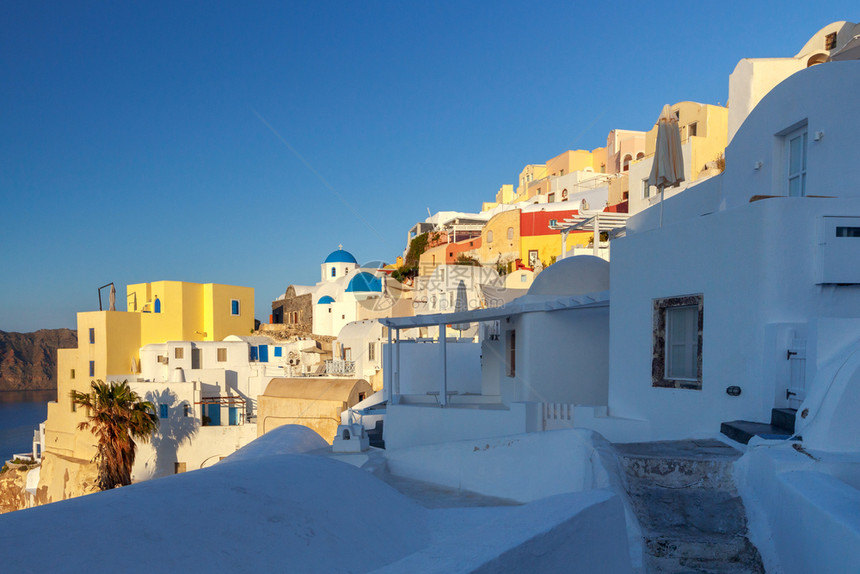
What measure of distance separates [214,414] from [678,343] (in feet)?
81.2

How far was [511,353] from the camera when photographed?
12773 millimetres

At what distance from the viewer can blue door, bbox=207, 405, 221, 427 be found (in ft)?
89.4

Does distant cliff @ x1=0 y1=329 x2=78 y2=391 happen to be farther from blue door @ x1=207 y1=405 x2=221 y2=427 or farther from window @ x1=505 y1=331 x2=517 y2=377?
window @ x1=505 y1=331 x2=517 y2=377

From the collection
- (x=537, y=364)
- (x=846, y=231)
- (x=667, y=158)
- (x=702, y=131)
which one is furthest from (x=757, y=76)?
(x=702, y=131)

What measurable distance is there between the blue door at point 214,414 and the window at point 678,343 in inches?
953

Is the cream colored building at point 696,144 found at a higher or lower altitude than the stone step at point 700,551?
higher

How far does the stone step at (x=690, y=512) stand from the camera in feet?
13.2

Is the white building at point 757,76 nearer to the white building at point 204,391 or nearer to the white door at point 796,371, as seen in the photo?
the white door at point 796,371

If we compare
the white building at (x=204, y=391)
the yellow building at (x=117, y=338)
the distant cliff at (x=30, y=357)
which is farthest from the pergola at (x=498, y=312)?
the distant cliff at (x=30, y=357)

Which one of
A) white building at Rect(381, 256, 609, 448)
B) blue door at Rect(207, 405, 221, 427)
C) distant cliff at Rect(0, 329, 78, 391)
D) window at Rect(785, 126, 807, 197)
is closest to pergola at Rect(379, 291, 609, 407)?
white building at Rect(381, 256, 609, 448)

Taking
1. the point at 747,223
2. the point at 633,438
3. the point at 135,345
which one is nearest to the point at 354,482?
the point at 633,438

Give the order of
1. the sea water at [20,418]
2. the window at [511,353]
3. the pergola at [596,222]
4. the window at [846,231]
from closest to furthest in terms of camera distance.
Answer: the window at [846,231]
the window at [511,353]
the pergola at [596,222]
the sea water at [20,418]

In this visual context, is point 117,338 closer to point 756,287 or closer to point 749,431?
point 756,287

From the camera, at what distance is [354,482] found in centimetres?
502
